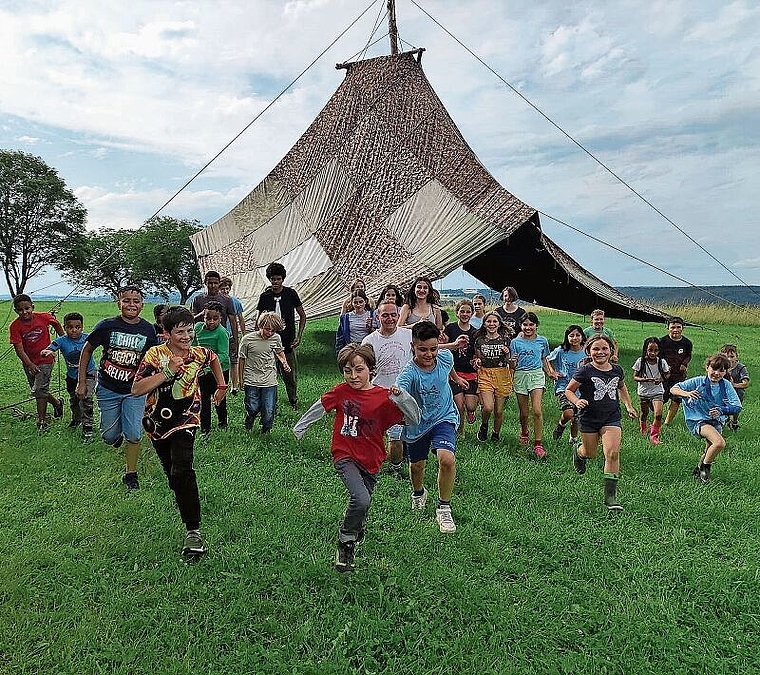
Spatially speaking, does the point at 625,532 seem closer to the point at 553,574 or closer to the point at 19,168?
the point at 553,574

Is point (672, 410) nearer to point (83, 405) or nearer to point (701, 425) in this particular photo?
point (701, 425)

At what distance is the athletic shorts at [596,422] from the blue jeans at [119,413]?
133 inches

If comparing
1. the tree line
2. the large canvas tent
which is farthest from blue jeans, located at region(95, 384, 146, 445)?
the tree line

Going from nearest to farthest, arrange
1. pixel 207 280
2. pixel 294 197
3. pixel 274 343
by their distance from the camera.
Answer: pixel 274 343, pixel 207 280, pixel 294 197

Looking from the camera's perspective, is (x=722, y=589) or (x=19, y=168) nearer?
(x=722, y=589)

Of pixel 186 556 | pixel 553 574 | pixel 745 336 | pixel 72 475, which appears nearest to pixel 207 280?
pixel 72 475

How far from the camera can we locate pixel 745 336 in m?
18.1

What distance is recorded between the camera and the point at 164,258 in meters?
39.8

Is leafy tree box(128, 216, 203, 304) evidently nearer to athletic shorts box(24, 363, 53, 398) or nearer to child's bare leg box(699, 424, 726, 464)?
athletic shorts box(24, 363, 53, 398)

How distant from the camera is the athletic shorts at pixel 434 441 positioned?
401cm

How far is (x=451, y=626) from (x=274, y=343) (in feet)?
11.9

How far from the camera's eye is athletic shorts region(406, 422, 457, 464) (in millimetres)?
4012

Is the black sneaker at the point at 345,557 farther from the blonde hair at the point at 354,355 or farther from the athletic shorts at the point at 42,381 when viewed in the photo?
the athletic shorts at the point at 42,381

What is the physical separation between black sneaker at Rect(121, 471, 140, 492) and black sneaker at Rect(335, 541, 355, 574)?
2.02 metres
